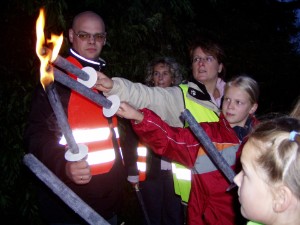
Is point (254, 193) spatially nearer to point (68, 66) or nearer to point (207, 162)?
point (207, 162)

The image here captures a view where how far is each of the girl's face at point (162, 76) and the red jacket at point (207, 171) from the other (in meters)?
2.02

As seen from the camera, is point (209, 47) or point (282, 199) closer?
point (282, 199)

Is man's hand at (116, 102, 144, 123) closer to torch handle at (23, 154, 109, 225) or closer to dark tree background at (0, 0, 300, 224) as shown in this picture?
torch handle at (23, 154, 109, 225)

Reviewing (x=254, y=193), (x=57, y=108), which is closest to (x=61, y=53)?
(x=57, y=108)

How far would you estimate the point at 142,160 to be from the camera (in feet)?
14.9

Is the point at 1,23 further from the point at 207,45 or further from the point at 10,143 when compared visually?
the point at 207,45

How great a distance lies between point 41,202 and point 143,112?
3.84 ft

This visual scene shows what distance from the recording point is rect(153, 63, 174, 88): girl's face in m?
4.64

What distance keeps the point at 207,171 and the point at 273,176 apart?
1.11m

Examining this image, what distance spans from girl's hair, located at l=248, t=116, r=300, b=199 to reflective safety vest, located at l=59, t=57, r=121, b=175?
135 cm

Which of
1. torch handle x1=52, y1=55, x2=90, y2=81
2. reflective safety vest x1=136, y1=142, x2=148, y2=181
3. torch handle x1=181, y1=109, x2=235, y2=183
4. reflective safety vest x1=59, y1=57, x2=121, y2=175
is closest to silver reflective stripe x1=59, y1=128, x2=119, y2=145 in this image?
reflective safety vest x1=59, y1=57, x2=121, y2=175

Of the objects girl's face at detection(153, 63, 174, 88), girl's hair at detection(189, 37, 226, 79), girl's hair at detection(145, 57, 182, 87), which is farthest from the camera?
girl's hair at detection(145, 57, 182, 87)

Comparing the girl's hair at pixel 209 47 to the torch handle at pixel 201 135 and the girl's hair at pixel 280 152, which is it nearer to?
the torch handle at pixel 201 135

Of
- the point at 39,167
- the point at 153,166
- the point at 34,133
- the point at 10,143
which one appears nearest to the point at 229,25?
the point at 153,166
